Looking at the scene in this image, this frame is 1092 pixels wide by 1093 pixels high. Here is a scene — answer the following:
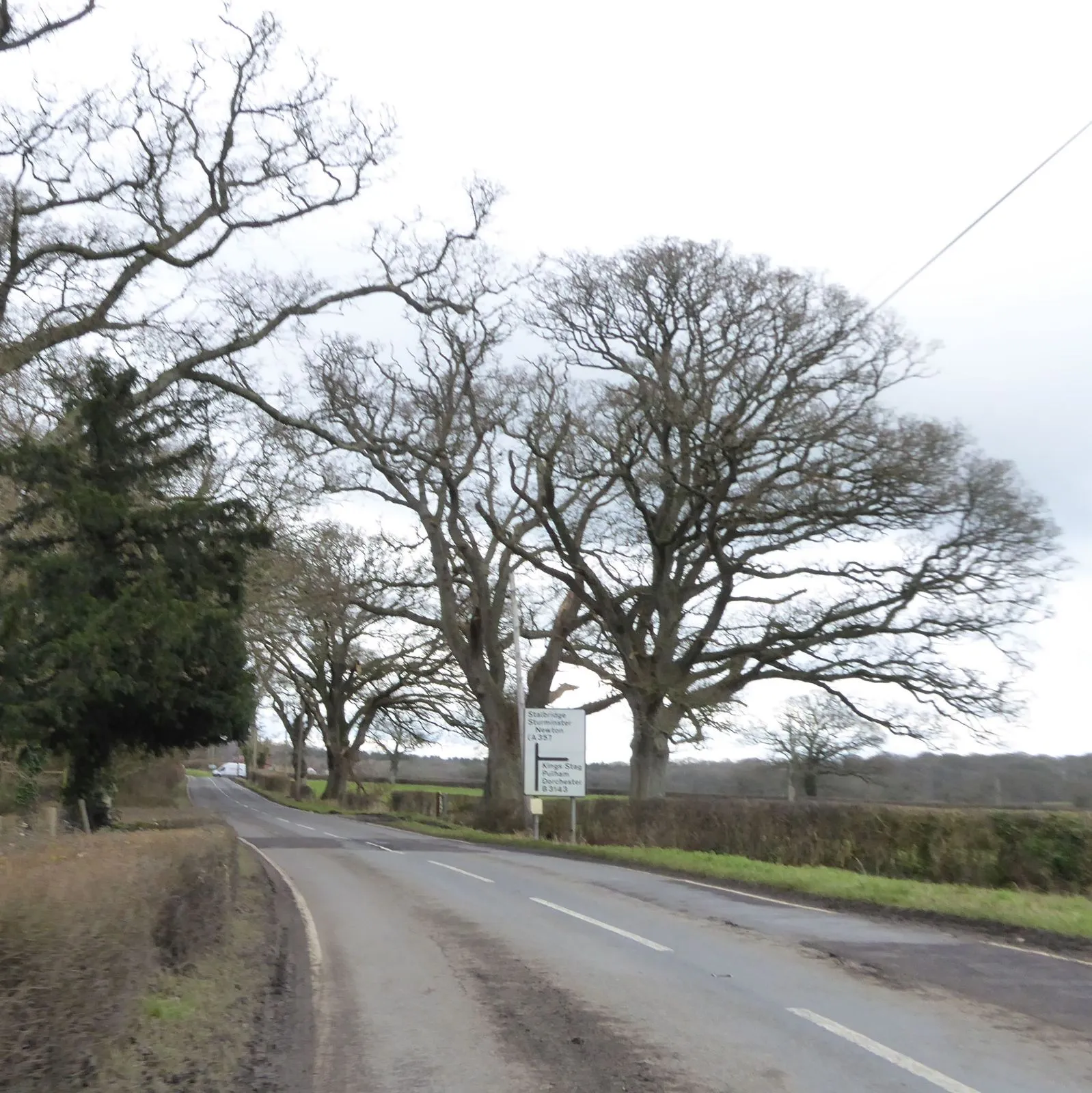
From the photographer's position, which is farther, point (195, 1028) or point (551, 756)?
point (551, 756)

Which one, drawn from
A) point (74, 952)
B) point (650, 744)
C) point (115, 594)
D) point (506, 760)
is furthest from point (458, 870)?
point (74, 952)

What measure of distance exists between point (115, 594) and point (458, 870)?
847 cm

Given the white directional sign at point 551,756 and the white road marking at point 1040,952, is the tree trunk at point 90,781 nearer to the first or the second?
the white road marking at point 1040,952

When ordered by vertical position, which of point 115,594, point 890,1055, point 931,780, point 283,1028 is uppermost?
point 115,594

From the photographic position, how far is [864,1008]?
28.0 feet

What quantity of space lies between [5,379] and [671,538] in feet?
65.5

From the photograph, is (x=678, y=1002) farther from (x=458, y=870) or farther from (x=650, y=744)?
(x=650, y=744)

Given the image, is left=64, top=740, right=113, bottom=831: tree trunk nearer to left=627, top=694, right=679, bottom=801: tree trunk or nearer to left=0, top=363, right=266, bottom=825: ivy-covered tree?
left=0, top=363, right=266, bottom=825: ivy-covered tree

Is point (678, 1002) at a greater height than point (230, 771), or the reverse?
point (230, 771)

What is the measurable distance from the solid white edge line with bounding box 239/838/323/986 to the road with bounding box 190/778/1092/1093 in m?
0.09

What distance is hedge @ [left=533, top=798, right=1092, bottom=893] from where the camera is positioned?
58.2 feet

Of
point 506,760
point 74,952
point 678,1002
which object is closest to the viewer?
point 74,952

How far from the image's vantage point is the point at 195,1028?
7305 mm

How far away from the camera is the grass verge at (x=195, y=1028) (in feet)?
19.9
